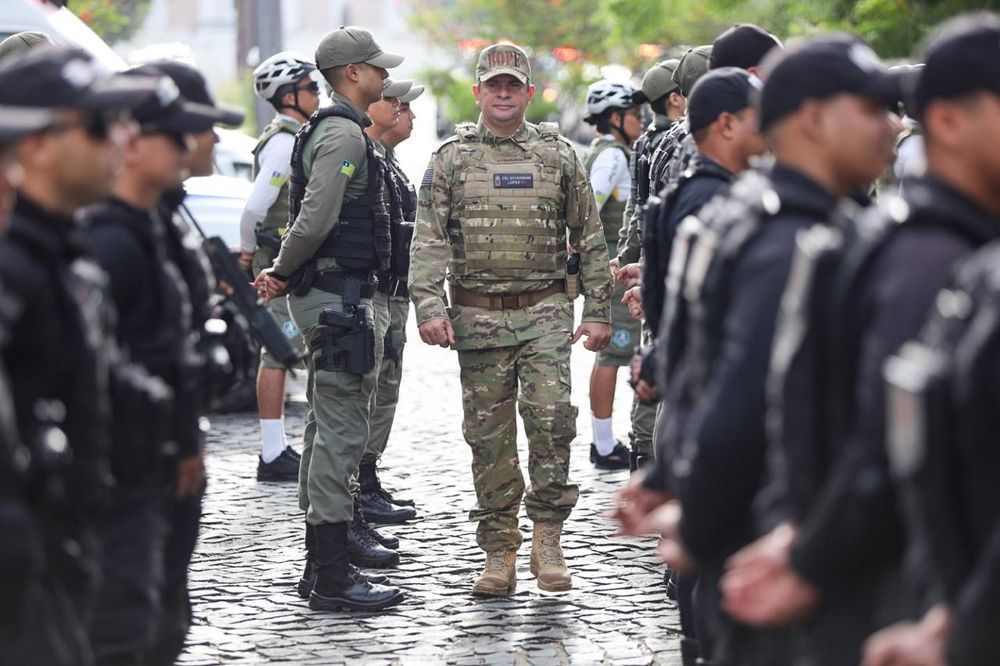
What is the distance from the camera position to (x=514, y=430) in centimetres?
763

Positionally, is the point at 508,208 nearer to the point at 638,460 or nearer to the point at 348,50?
the point at 348,50

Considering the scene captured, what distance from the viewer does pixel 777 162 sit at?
3.88 meters

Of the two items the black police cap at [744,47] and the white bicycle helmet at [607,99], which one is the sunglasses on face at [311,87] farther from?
the black police cap at [744,47]

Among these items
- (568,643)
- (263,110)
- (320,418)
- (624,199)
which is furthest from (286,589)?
(263,110)

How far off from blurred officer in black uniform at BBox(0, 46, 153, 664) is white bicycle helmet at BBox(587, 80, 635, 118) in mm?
7092

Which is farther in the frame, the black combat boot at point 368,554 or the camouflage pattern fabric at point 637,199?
the camouflage pattern fabric at point 637,199

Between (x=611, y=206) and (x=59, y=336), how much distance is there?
7.29 meters

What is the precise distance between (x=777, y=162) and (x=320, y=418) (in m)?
3.94

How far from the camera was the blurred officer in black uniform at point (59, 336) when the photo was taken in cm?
353

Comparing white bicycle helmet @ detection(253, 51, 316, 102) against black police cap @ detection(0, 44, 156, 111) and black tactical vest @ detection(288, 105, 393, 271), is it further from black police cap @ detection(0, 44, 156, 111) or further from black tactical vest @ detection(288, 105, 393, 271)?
black police cap @ detection(0, 44, 156, 111)

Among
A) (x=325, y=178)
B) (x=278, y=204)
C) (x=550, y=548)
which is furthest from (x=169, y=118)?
(x=278, y=204)

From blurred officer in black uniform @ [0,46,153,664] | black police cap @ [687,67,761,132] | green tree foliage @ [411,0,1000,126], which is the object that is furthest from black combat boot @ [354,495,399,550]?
green tree foliage @ [411,0,1000,126]

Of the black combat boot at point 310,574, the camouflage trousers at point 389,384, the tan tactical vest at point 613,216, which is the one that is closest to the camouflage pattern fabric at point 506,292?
the black combat boot at point 310,574

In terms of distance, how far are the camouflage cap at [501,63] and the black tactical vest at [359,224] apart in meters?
0.58
